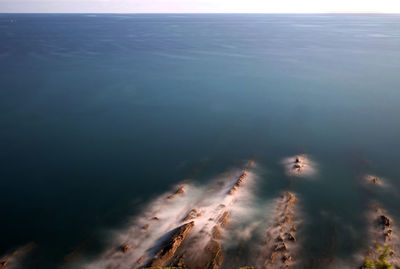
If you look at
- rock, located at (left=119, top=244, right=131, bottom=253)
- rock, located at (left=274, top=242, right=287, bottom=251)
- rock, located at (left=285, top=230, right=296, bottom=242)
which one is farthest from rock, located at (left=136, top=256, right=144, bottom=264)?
rock, located at (left=285, top=230, right=296, bottom=242)

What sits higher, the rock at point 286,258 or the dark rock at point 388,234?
the rock at point 286,258

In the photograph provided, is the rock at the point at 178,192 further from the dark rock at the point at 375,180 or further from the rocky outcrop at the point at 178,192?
the dark rock at the point at 375,180

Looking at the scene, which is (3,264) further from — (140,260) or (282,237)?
(282,237)

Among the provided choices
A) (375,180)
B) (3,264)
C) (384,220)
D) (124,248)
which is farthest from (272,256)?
(3,264)

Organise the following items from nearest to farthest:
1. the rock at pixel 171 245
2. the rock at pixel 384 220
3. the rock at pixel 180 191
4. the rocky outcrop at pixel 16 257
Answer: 1. the rock at pixel 171 245
2. the rocky outcrop at pixel 16 257
3. the rock at pixel 384 220
4. the rock at pixel 180 191

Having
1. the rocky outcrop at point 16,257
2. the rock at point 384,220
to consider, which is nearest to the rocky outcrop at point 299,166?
the rock at point 384,220
